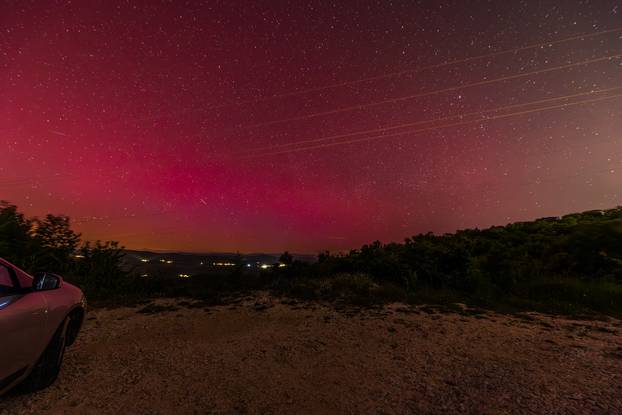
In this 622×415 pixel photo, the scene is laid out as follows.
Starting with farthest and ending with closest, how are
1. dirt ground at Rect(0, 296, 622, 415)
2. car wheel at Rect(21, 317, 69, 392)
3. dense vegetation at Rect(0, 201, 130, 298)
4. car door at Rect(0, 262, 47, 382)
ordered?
dense vegetation at Rect(0, 201, 130, 298)
car wheel at Rect(21, 317, 69, 392)
dirt ground at Rect(0, 296, 622, 415)
car door at Rect(0, 262, 47, 382)

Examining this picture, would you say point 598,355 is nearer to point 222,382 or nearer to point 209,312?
point 222,382

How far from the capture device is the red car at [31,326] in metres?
2.72

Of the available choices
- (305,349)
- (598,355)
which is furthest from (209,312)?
(598,355)

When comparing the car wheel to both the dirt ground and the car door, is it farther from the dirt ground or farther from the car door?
the car door

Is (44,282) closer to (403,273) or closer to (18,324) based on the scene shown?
(18,324)

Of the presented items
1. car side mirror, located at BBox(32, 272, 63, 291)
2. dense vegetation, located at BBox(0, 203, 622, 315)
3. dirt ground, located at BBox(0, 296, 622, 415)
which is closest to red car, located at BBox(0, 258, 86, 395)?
car side mirror, located at BBox(32, 272, 63, 291)

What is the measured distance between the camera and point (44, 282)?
324cm

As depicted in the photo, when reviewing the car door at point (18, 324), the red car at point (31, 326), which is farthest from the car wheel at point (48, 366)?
the car door at point (18, 324)

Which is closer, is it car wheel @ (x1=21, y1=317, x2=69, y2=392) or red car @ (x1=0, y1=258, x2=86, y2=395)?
red car @ (x1=0, y1=258, x2=86, y2=395)

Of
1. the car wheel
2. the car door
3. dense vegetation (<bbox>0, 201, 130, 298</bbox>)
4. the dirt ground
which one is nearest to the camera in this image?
the car door

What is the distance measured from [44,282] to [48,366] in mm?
921

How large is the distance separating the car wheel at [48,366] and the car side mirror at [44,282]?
21.2 inches

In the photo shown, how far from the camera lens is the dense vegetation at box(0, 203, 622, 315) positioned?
795 centimetres

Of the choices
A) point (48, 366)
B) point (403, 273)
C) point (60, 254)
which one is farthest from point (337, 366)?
point (60, 254)
